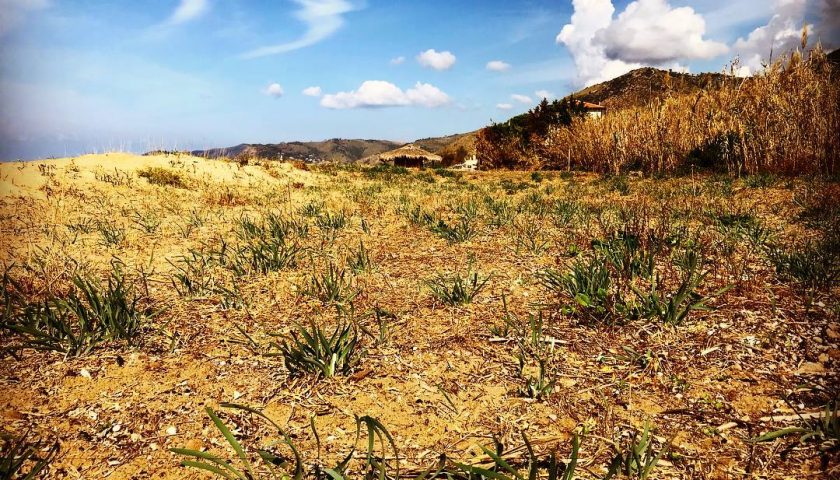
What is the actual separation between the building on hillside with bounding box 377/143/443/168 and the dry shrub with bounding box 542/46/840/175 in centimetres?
2210

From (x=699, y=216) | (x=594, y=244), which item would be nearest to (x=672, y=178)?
(x=699, y=216)

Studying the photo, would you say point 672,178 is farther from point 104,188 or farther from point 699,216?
point 104,188

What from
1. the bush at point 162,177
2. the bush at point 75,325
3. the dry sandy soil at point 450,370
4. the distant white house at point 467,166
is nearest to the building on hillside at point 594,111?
the distant white house at point 467,166

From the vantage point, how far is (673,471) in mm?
1782

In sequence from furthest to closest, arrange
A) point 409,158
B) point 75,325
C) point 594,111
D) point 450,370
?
point 594,111 → point 409,158 → point 75,325 → point 450,370

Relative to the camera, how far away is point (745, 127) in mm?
11148

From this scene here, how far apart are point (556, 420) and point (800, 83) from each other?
12.7 meters

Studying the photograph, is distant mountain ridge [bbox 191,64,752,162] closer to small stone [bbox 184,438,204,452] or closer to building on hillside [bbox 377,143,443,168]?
building on hillside [bbox 377,143,443,168]

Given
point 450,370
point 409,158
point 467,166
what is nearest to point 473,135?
point 409,158

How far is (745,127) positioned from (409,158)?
28.2 metres

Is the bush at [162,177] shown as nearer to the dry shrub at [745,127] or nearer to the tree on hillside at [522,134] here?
the dry shrub at [745,127]

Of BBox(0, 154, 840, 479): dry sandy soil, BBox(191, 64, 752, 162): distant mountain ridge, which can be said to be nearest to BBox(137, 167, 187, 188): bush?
BBox(191, 64, 752, 162): distant mountain ridge

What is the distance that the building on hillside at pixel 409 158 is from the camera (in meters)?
37.3

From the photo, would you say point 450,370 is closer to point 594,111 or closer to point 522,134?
point 522,134
